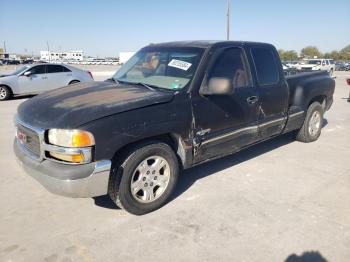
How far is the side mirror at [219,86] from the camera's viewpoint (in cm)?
378

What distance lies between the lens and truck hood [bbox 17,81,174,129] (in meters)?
3.13

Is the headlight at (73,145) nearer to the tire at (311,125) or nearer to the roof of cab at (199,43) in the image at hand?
the roof of cab at (199,43)

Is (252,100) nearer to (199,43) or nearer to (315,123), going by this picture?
(199,43)

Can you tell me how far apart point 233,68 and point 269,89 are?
84cm

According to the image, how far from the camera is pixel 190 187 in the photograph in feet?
14.2

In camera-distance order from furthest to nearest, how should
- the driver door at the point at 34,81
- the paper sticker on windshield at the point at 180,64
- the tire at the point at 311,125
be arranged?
the driver door at the point at 34,81 < the tire at the point at 311,125 < the paper sticker on windshield at the point at 180,64

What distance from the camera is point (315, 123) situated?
6586mm

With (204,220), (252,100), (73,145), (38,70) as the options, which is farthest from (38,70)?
(204,220)

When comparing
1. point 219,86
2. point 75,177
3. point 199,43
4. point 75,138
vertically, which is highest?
point 199,43

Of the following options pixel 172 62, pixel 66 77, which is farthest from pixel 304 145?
pixel 66 77

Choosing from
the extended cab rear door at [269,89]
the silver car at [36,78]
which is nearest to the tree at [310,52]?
the silver car at [36,78]

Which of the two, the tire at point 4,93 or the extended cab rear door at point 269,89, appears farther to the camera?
the tire at point 4,93

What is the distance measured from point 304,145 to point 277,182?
2176 millimetres

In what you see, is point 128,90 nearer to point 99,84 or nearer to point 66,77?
point 99,84
